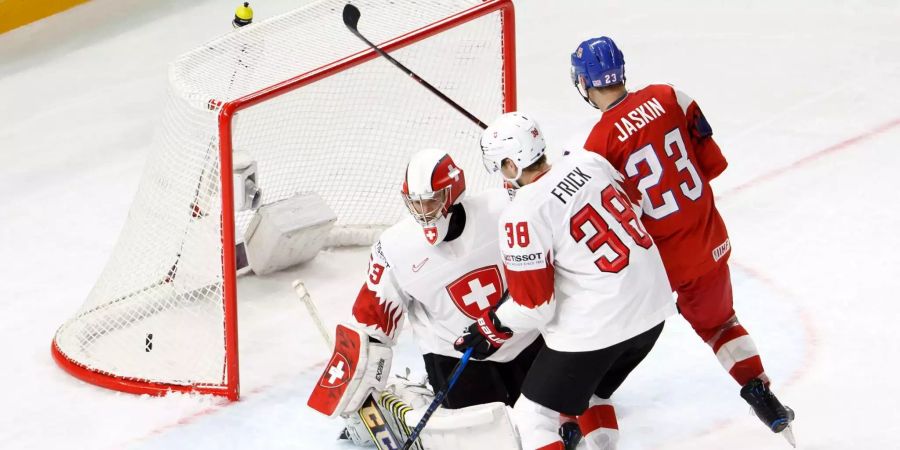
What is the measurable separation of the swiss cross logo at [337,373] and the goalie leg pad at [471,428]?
7.5 inches

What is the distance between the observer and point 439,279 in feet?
10.4

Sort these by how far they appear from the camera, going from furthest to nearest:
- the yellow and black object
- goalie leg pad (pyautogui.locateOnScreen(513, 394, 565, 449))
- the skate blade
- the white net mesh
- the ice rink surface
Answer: the yellow and black object → the white net mesh → the ice rink surface → the skate blade → goalie leg pad (pyautogui.locateOnScreen(513, 394, 565, 449))

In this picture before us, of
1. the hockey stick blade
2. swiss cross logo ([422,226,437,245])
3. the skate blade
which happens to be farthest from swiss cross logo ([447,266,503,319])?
the hockey stick blade

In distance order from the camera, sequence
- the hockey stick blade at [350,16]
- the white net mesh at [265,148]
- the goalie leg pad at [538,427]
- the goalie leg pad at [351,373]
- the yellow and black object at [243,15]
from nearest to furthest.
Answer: the goalie leg pad at [538,427]
the goalie leg pad at [351,373]
the white net mesh at [265,148]
the hockey stick blade at [350,16]
the yellow and black object at [243,15]

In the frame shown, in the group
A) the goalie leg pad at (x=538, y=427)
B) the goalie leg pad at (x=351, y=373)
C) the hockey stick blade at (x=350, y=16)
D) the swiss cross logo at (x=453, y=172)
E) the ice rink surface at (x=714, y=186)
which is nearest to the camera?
the goalie leg pad at (x=538, y=427)

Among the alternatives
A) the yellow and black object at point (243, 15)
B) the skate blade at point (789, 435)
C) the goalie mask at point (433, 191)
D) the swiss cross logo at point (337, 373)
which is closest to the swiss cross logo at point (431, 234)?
the goalie mask at point (433, 191)

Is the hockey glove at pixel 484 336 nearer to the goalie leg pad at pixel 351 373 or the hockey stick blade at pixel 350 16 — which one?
the goalie leg pad at pixel 351 373

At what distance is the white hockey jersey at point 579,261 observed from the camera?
111 inches

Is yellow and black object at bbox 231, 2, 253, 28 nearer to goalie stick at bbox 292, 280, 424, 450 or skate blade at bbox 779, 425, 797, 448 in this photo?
goalie stick at bbox 292, 280, 424, 450

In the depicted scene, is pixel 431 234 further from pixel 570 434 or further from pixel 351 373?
pixel 570 434

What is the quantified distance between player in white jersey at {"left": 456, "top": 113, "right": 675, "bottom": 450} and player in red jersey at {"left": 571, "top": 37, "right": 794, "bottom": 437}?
178 millimetres

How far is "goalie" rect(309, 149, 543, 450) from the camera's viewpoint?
3109mm

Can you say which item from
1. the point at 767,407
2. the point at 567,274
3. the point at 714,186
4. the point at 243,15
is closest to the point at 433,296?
the point at 567,274

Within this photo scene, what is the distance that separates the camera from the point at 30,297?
4711 mm
